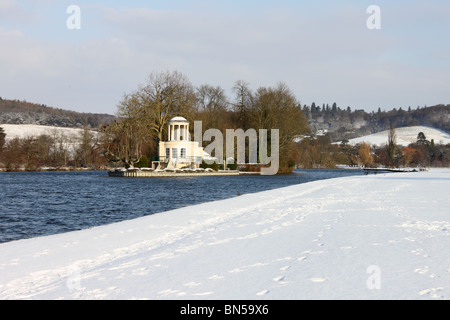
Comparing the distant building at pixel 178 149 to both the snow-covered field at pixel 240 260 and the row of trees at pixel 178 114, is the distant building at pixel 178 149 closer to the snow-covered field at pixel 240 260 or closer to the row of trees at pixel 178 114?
the row of trees at pixel 178 114

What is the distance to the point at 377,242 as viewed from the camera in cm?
939

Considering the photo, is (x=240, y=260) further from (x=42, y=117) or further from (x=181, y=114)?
(x=42, y=117)

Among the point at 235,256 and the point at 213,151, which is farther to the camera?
the point at 213,151

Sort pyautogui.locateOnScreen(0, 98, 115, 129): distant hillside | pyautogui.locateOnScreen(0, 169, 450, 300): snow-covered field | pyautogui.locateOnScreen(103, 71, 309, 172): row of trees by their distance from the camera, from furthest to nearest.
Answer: pyautogui.locateOnScreen(0, 98, 115, 129): distant hillside, pyautogui.locateOnScreen(103, 71, 309, 172): row of trees, pyautogui.locateOnScreen(0, 169, 450, 300): snow-covered field

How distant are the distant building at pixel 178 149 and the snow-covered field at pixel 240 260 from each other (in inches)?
2128

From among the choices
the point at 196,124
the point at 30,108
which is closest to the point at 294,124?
the point at 196,124

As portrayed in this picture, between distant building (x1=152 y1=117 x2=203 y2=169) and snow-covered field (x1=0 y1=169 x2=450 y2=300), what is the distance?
5406cm

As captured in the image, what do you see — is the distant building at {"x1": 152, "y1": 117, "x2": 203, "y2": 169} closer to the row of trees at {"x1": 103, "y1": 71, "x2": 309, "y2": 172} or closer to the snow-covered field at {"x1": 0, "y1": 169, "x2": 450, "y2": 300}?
the row of trees at {"x1": 103, "y1": 71, "x2": 309, "y2": 172}

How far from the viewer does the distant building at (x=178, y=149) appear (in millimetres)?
66875

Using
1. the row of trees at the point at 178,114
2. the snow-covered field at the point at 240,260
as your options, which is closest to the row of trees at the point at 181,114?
the row of trees at the point at 178,114

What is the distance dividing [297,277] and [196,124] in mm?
65648

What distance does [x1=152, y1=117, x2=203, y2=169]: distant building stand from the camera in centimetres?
6688

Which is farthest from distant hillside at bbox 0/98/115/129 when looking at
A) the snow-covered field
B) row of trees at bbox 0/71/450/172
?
the snow-covered field
